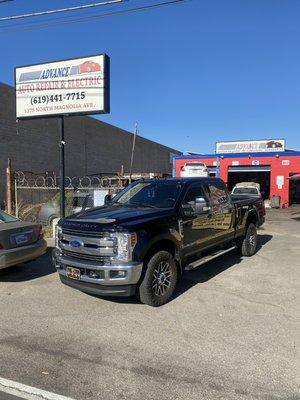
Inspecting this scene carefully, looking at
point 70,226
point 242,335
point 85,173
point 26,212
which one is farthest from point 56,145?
point 242,335

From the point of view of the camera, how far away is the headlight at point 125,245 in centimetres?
609

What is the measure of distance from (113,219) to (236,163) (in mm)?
29288

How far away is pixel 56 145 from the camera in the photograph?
92.5ft

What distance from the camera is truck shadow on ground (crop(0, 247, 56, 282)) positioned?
27.6 ft

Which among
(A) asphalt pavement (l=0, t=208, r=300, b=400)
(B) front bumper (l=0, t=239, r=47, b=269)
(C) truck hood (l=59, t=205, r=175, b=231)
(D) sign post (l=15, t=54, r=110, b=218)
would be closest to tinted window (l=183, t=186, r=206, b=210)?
(C) truck hood (l=59, t=205, r=175, b=231)

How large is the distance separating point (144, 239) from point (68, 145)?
980 inches

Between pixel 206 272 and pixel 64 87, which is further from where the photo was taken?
pixel 64 87

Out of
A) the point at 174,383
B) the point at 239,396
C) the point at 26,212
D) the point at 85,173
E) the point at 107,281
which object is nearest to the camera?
the point at 239,396

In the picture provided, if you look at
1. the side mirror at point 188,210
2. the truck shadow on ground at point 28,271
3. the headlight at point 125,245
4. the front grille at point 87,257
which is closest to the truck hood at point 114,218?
the headlight at point 125,245

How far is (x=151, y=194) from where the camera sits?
791 centimetres

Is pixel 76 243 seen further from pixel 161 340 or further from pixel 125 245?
pixel 161 340

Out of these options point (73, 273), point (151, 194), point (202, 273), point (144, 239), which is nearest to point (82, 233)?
point (73, 273)

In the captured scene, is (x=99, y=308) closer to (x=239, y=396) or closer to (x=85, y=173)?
(x=239, y=396)

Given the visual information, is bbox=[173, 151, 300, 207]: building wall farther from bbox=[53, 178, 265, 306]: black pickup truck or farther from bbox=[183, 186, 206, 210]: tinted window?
bbox=[183, 186, 206, 210]: tinted window
